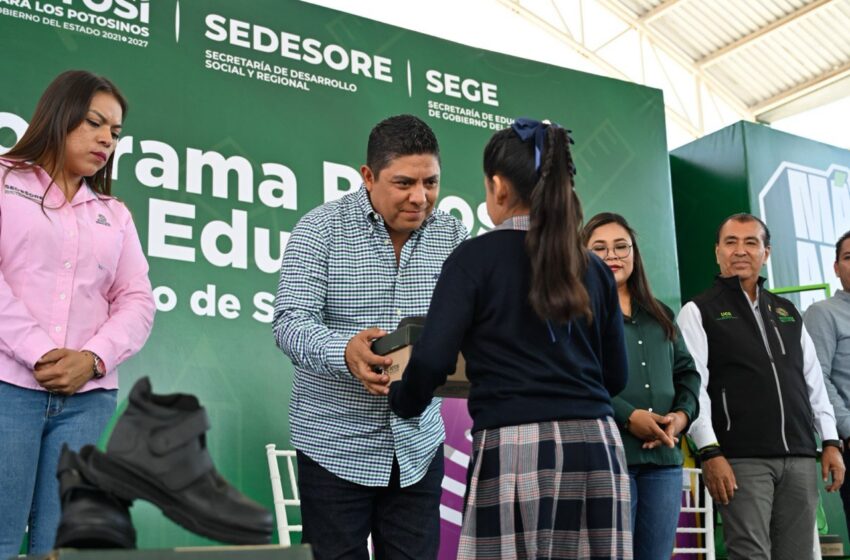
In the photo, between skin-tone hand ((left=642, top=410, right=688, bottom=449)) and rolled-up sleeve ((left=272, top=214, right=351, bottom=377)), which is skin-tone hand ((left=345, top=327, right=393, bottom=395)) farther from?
skin-tone hand ((left=642, top=410, right=688, bottom=449))

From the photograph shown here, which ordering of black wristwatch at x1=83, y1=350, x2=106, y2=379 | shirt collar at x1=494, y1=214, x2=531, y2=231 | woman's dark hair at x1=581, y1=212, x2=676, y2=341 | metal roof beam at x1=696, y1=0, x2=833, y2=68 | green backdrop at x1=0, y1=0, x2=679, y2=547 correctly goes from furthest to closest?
metal roof beam at x1=696, y1=0, x2=833, y2=68
green backdrop at x1=0, y1=0, x2=679, y2=547
woman's dark hair at x1=581, y1=212, x2=676, y2=341
black wristwatch at x1=83, y1=350, x2=106, y2=379
shirt collar at x1=494, y1=214, x2=531, y2=231

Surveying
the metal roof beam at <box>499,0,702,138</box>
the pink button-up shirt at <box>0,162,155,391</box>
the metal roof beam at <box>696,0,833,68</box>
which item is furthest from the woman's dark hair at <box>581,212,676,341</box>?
the metal roof beam at <box>696,0,833,68</box>

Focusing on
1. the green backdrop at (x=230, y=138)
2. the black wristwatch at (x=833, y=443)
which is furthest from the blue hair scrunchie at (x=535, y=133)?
the green backdrop at (x=230, y=138)

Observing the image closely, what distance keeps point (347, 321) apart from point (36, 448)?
2.22 feet

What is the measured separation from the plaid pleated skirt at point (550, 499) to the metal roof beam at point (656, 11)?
8763mm

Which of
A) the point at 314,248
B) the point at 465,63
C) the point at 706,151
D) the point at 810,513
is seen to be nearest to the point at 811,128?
the point at 706,151

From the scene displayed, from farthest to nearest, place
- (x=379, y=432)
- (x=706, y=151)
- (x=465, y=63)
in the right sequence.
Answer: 1. (x=706, y=151)
2. (x=465, y=63)
3. (x=379, y=432)

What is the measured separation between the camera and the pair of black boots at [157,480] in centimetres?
126

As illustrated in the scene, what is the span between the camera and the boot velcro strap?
4.21ft

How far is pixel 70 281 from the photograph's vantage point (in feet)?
6.59

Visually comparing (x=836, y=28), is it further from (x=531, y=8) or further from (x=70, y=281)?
(x=70, y=281)

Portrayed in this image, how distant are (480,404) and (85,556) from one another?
0.71 metres

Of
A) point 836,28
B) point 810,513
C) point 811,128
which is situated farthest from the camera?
point 811,128

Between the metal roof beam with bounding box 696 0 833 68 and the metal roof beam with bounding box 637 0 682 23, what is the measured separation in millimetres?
845
